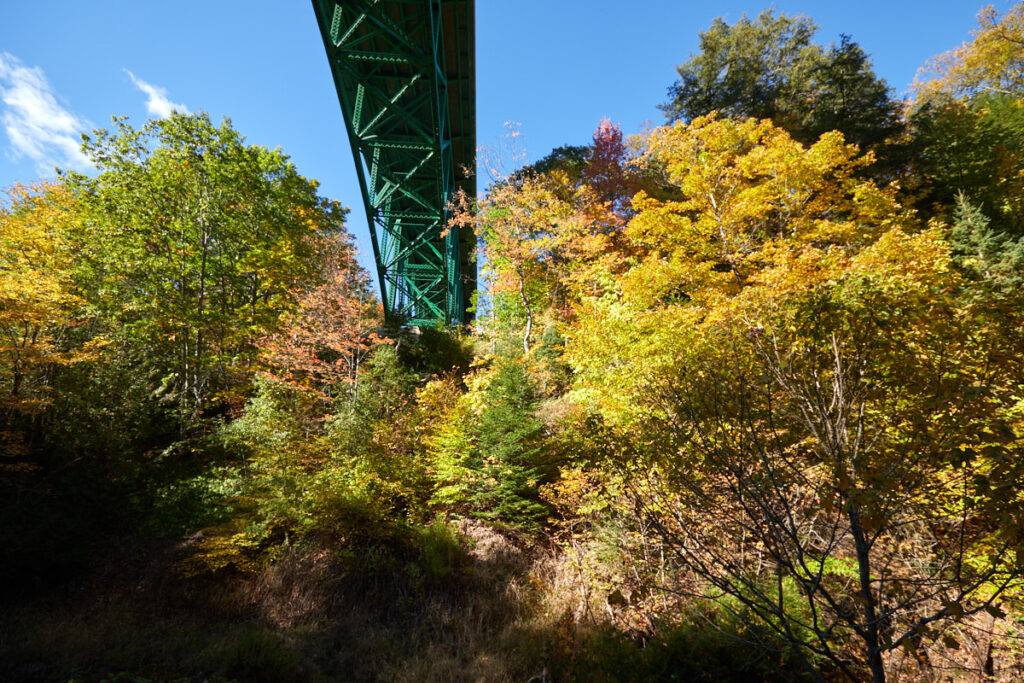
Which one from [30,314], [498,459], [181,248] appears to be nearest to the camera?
[30,314]

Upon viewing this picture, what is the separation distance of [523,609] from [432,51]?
32.2 feet

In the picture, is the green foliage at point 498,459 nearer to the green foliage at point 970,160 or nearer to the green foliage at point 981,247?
the green foliage at point 981,247

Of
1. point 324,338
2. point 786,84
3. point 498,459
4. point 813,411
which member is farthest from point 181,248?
point 786,84

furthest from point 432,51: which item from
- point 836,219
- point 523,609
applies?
point 836,219

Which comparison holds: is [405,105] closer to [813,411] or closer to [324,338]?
[324,338]

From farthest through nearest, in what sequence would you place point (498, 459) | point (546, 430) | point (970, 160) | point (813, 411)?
point (970, 160)
point (546, 430)
point (498, 459)
point (813, 411)

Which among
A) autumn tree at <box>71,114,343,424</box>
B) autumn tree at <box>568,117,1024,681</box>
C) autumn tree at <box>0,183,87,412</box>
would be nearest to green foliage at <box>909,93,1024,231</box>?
autumn tree at <box>568,117,1024,681</box>

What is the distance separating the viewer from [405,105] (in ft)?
A: 28.2

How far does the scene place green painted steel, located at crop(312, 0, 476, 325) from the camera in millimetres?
6930

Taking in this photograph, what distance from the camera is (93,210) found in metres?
9.34

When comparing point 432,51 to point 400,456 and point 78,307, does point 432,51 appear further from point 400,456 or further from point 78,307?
point 78,307

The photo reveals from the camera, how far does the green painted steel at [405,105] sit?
6.93m

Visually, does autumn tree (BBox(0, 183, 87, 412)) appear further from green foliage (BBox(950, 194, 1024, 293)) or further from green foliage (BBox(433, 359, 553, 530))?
green foliage (BBox(950, 194, 1024, 293))

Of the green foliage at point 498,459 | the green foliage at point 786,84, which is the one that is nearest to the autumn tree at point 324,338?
the green foliage at point 498,459
